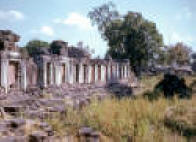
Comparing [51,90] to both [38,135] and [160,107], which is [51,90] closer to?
[160,107]

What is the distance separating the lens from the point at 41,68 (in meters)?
11.8

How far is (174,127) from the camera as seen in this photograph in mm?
6621

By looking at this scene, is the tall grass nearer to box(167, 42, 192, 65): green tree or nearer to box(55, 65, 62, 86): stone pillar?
box(55, 65, 62, 86): stone pillar

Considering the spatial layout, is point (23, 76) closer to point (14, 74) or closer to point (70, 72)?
point (14, 74)

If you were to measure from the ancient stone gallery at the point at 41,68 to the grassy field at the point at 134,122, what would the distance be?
12.9 ft

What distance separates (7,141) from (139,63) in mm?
27084

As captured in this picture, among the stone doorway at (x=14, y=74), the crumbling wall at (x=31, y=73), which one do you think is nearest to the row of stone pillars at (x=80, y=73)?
the crumbling wall at (x=31, y=73)

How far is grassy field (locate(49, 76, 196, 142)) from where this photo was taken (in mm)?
5742

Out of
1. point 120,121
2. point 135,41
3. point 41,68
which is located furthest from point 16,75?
point 135,41

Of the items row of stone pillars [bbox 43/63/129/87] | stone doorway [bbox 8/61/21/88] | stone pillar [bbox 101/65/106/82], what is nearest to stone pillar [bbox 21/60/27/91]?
stone doorway [bbox 8/61/21/88]

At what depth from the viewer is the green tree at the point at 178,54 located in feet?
135

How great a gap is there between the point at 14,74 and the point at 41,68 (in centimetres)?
157

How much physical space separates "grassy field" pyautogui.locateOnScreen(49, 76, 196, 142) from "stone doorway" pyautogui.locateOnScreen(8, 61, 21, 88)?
3932 mm

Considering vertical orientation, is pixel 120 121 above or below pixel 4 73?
below
